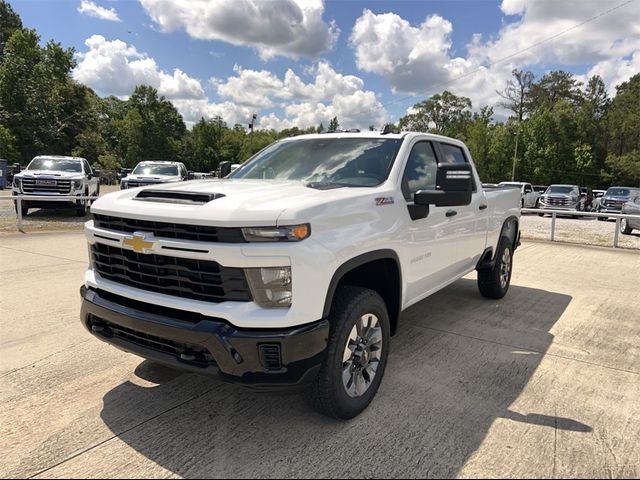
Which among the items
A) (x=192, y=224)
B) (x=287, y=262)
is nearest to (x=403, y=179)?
(x=287, y=262)

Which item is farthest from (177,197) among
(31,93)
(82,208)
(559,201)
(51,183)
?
(31,93)

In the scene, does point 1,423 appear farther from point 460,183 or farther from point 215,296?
point 460,183

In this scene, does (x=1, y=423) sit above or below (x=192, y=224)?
below

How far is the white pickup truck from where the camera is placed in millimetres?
2500

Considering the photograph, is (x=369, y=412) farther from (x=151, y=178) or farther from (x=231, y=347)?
(x=151, y=178)

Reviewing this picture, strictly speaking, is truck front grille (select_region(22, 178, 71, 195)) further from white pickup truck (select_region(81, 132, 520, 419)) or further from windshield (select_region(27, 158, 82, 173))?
white pickup truck (select_region(81, 132, 520, 419))

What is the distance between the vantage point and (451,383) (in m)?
3.61

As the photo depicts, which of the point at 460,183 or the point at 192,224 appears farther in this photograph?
the point at 460,183

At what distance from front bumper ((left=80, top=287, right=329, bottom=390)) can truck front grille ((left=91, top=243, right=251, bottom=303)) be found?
13cm

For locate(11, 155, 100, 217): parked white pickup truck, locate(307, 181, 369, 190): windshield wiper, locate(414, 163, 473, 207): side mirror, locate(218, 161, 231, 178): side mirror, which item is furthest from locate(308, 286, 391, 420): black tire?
locate(11, 155, 100, 217): parked white pickup truck

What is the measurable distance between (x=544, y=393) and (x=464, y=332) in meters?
1.35

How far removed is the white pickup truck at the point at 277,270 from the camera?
98.4 inches

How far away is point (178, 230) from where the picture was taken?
2.65 m

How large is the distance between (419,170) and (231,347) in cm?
236
